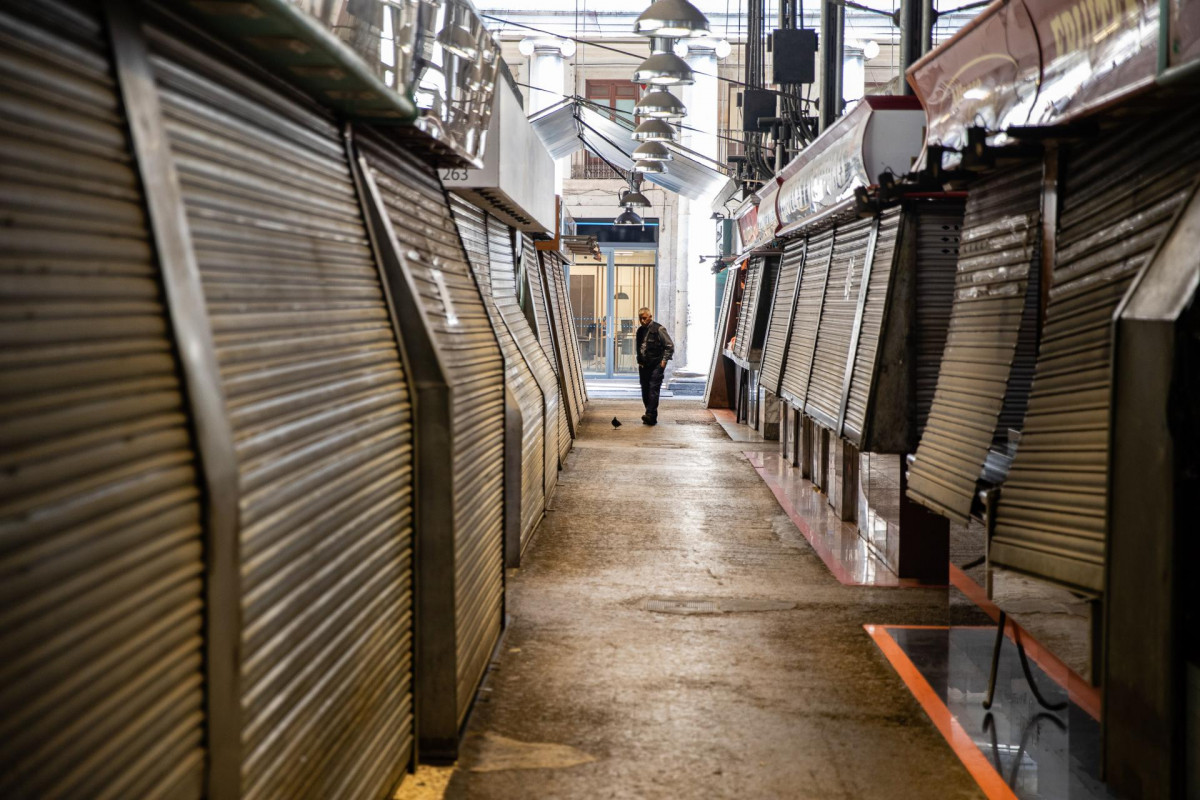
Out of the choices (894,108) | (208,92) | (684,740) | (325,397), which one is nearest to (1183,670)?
(684,740)

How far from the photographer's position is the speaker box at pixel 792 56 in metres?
12.6

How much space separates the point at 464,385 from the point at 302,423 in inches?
82.0

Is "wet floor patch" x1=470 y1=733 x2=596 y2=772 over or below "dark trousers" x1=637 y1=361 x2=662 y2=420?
below

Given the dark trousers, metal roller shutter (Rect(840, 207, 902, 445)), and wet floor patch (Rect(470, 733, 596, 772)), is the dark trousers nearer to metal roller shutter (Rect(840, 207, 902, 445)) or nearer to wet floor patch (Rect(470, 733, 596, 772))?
metal roller shutter (Rect(840, 207, 902, 445))

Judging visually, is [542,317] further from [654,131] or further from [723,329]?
[723,329]

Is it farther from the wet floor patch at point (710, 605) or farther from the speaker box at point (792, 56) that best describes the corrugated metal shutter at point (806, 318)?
the wet floor patch at point (710, 605)

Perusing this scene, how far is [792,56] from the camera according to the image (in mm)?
12648

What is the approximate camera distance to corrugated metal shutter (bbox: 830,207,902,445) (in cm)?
754

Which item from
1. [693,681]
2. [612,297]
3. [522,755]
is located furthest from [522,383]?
[612,297]

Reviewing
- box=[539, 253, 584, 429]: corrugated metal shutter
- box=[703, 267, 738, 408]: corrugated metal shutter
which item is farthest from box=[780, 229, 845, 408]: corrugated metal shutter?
box=[703, 267, 738, 408]: corrugated metal shutter

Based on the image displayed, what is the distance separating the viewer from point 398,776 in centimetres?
423

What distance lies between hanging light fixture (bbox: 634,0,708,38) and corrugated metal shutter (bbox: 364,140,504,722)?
4.43 metres

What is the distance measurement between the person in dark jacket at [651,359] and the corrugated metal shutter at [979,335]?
11.8 metres

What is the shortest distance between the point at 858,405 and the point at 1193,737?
14.9 feet
